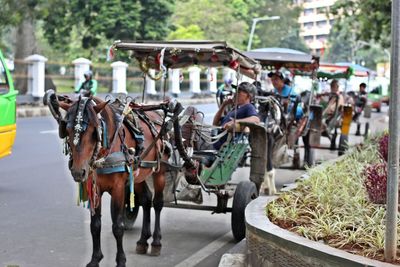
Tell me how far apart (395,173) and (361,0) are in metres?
21.3

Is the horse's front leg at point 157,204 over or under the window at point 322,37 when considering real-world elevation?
under

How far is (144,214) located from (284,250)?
7.93 ft

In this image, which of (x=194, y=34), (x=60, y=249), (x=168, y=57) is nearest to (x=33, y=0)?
(x=168, y=57)

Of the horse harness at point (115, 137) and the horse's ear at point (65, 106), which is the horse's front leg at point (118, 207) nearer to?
the horse harness at point (115, 137)

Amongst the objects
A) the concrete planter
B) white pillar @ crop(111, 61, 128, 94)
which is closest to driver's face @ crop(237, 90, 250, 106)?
the concrete planter

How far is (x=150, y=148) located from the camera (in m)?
6.07

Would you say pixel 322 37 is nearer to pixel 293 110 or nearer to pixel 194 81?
pixel 194 81

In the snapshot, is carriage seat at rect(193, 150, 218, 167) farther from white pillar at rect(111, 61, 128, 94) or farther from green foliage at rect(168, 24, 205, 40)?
green foliage at rect(168, 24, 205, 40)

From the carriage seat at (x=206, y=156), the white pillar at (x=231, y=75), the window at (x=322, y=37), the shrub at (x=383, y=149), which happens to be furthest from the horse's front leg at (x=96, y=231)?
the window at (x=322, y=37)

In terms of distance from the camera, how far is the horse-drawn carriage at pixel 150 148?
4.97 meters

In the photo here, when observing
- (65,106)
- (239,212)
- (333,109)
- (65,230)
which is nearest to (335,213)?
(239,212)

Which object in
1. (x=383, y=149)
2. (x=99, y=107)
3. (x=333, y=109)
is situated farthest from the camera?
(x=333, y=109)

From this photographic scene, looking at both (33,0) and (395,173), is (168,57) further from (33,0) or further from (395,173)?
(33,0)

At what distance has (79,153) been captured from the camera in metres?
4.82
